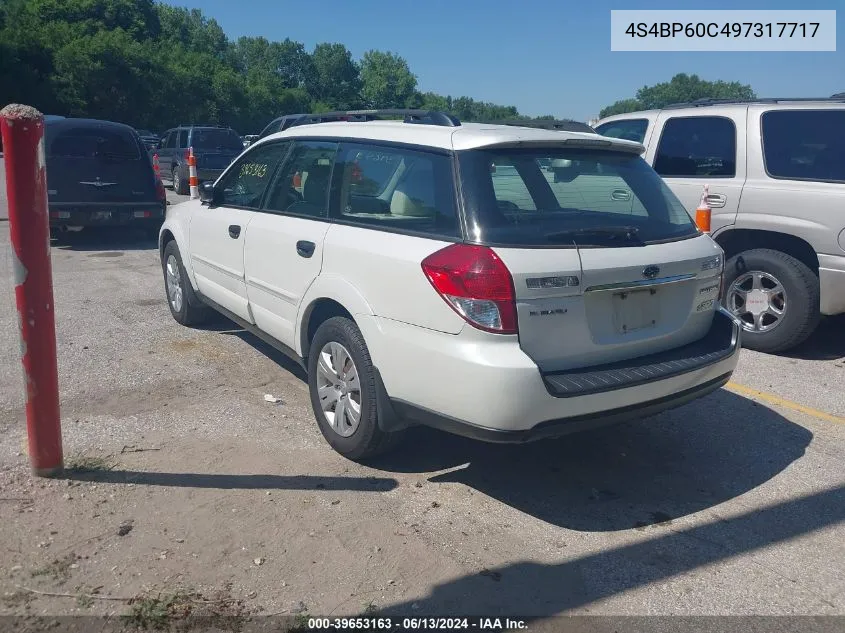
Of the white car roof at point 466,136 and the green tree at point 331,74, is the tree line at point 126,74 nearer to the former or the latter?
the green tree at point 331,74

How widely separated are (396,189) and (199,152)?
1609 centimetres

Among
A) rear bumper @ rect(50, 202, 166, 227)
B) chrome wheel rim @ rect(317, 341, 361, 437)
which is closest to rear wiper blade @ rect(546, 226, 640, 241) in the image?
chrome wheel rim @ rect(317, 341, 361, 437)

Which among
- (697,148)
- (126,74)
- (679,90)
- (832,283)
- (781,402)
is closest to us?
(781,402)

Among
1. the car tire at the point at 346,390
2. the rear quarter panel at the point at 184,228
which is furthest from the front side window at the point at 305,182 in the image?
the rear quarter panel at the point at 184,228

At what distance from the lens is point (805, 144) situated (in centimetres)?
640

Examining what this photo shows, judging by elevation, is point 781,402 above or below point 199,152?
below

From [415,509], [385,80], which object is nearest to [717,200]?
[415,509]

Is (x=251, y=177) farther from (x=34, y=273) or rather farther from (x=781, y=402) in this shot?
(x=781, y=402)

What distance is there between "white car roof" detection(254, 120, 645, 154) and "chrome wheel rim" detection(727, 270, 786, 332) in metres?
2.66

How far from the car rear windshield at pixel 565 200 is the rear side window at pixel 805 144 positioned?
2.46 m

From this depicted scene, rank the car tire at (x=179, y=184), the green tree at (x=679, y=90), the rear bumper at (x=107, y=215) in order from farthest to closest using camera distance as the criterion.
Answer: the green tree at (x=679, y=90), the car tire at (x=179, y=184), the rear bumper at (x=107, y=215)

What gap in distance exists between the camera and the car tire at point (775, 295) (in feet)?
20.7

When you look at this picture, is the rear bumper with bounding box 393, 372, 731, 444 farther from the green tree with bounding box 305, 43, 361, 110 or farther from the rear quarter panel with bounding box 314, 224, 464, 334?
the green tree with bounding box 305, 43, 361, 110

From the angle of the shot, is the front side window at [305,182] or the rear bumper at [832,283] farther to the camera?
the rear bumper at [832,283]
